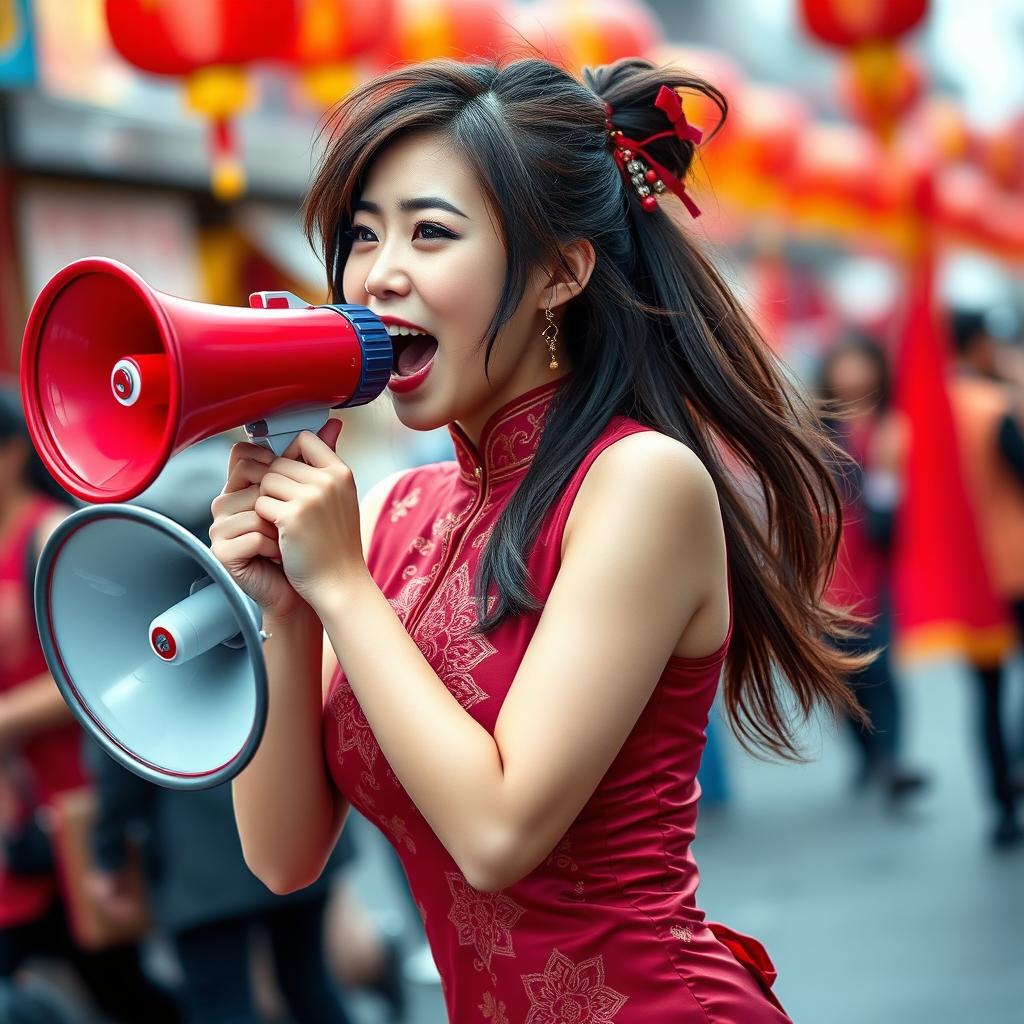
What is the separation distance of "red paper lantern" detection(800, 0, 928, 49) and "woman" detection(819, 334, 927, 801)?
1485mm

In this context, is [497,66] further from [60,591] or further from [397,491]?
Answer: [60,591]

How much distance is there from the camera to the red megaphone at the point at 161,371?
135 cm

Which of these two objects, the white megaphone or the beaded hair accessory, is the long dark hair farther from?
the white megaphone

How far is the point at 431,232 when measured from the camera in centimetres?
156

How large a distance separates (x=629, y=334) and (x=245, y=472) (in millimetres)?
470

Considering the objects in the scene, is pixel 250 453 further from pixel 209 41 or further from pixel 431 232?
pixel 209 41

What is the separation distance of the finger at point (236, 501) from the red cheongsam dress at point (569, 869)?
0.26 metres

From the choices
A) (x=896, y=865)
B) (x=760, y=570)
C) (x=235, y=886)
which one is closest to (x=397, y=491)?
(x=760, y=570)

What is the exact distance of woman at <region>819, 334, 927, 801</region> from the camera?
5.84 m

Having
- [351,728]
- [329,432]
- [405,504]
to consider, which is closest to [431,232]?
[329,432]

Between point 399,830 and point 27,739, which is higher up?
point 27,739

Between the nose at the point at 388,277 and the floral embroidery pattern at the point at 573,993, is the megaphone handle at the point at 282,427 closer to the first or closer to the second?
the nose at the point at 388,277

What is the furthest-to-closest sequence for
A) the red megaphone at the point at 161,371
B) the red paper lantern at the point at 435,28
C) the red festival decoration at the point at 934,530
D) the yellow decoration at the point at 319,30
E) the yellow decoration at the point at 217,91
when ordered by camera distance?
the red paper lantern at the point at 435,28
the red festival decoration at the point at 934,530
the yellow decoration at the point at 319,30
the yellow decoration at the point at 217,91
the red megaphone at the point at 161,371

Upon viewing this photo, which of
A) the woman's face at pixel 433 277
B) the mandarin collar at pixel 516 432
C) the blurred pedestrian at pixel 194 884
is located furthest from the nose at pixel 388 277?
the blurred pedestrian at pixel 194 884
